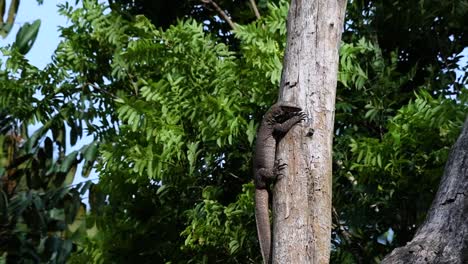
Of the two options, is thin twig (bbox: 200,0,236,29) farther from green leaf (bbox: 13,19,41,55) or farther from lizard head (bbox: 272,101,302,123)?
lizard head (bbox: 272,101,302,123)

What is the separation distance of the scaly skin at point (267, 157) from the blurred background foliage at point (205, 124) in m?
1.38

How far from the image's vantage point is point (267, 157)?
15.4 ft

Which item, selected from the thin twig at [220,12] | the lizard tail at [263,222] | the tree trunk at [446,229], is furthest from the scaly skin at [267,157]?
the thin twig at [220,12]

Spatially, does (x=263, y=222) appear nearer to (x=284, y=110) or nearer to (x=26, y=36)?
(x=284, y=110)

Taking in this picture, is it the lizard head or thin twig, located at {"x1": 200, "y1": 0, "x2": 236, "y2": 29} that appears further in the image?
thin twig, located at {"x1": 200, "y1": 0, "x2": 236, "y2": 29}

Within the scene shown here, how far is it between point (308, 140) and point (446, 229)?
0.73 metres

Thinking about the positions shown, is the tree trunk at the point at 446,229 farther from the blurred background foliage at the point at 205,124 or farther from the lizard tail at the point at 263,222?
the blurred background foliage at the point at 205,124

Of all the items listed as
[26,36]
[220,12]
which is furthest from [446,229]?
[26,36]

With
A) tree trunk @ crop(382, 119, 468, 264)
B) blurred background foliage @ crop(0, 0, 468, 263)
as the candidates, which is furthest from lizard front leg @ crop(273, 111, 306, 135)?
blurred background foliage @ crop(0, 0, 468, 263)

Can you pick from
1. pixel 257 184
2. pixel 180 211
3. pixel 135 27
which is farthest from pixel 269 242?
pixel 135 27

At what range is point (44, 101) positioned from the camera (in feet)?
25.5

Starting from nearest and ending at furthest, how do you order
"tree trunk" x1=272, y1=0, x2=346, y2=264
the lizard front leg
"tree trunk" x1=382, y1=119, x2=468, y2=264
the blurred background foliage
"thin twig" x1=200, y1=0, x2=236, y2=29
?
"tree trunk" x1=382, y1=119, x2=468, y2=264
"tree trunk" x1=272, y1=0, x2=346, y2=264
the lizard front leg
the blurred background foliage
"thin twig" x1=200, y1=0, x2=236, y2=29

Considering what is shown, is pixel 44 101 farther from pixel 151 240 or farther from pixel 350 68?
pixel 350 68

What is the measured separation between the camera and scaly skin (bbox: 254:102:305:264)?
4.46 metres
